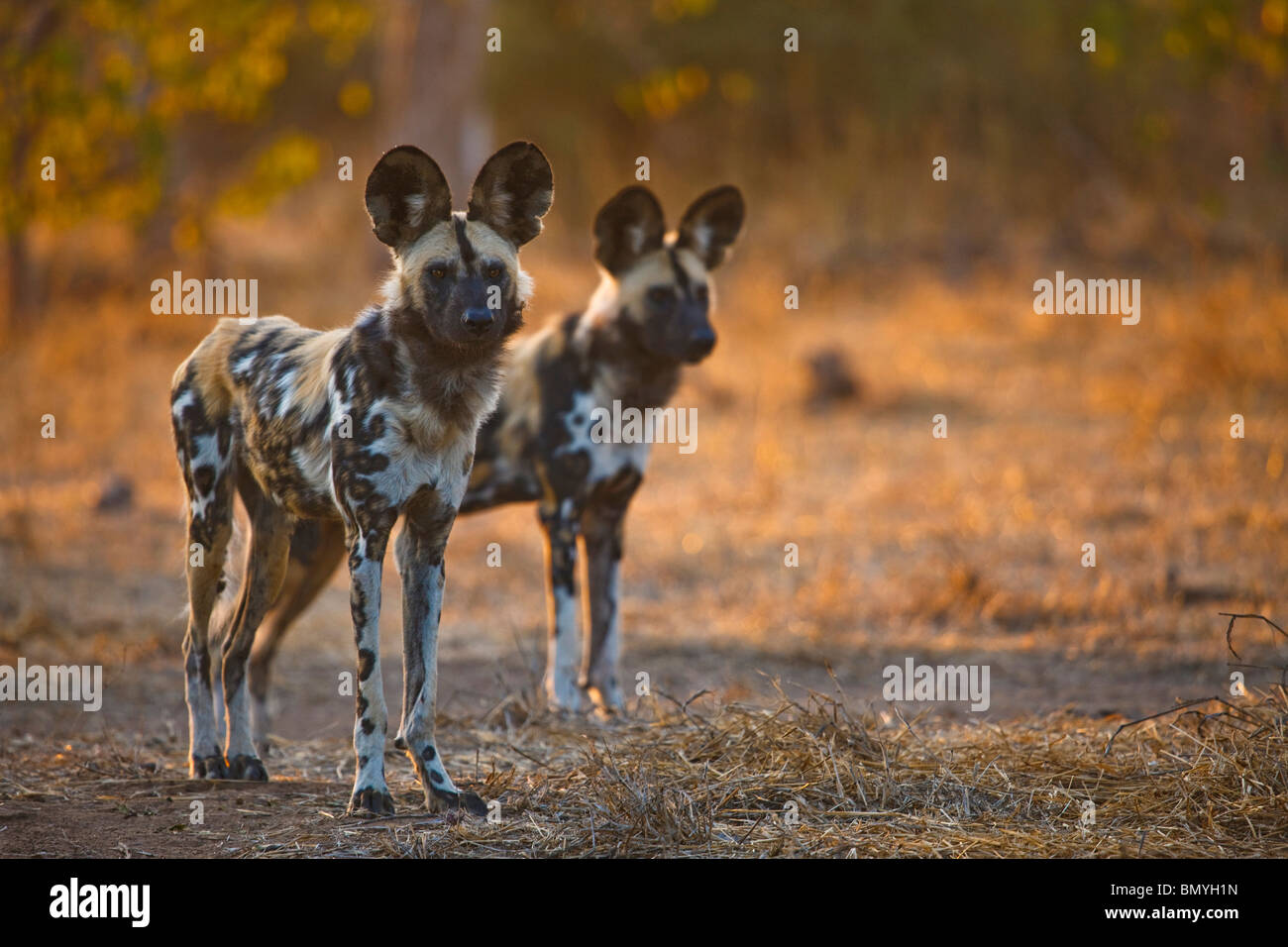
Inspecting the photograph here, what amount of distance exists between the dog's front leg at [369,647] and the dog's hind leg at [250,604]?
648mm

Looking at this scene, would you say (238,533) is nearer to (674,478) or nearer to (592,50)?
(674,478)

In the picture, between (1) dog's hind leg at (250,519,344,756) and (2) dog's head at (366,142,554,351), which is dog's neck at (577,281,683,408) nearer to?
(1) dog's hind leg at (250,519,344,756)

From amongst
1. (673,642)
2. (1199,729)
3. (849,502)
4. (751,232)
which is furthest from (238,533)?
(751,232)

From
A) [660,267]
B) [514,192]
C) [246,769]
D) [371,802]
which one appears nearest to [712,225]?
[660,267]

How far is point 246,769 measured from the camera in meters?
4.34

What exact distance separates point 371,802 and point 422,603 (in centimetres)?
58

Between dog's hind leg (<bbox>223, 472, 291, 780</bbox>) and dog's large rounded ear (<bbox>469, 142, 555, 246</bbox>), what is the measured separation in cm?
121

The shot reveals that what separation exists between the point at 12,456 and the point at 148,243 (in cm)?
526

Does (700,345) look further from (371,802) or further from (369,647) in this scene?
(371,802)

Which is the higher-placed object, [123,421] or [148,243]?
[148,243]

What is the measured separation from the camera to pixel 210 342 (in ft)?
15.0

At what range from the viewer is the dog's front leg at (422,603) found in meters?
3.95

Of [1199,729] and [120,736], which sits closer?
[1199,729]

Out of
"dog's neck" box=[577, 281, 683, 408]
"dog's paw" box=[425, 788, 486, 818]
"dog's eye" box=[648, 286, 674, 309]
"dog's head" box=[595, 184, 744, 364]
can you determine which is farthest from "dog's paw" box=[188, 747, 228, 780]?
"dog's eye" box=[648, 286, 674, 309]
